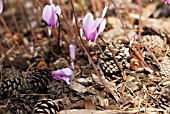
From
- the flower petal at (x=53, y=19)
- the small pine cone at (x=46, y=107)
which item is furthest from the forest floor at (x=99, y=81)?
the flower petal at (x=53, y=19)

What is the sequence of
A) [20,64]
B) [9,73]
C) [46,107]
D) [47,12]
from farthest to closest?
[20,64]
[9,73]
[47,12]
[46,107]

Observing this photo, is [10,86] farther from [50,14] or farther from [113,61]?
[113,61]

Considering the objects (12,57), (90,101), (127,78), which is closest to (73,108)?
(90,101)

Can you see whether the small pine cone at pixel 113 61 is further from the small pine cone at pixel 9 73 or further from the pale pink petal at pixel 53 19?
the small pine cone at pixel 9 73

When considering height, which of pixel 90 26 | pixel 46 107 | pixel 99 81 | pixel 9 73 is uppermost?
pixel 90 26

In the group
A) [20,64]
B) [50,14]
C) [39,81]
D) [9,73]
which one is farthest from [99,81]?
[20,64]

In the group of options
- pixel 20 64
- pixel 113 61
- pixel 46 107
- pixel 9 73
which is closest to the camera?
pixel 46 107

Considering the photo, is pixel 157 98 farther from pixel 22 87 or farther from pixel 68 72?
pixel 22 87
